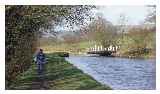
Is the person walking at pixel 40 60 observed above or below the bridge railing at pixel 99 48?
below

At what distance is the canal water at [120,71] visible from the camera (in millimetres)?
16266

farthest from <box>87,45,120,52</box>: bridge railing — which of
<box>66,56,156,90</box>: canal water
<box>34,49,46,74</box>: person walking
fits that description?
<box>34,49,46,74</box>: person walking

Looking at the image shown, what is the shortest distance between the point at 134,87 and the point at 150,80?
0.10m

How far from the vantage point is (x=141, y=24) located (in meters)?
16.3

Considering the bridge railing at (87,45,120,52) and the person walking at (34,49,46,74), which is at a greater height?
the bridge railing at (87,45,120,52)

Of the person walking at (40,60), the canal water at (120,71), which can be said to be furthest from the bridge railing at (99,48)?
the person walking at (40,60)

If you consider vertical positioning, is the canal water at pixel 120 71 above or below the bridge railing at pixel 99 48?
below

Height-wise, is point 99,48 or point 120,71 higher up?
point 99,48

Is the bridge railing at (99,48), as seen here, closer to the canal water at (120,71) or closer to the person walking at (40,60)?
the canal water at (120,71)

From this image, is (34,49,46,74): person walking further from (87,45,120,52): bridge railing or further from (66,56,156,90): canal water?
(87,45,120,52): bridge railing

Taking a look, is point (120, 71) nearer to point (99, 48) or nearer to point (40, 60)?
point (99, 48)

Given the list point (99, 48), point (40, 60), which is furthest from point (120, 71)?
point (40, 60)

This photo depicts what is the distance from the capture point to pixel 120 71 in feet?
53.4

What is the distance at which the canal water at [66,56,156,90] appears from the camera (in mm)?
16266
